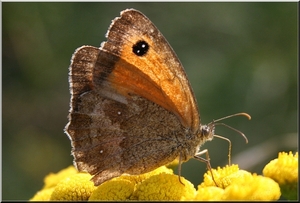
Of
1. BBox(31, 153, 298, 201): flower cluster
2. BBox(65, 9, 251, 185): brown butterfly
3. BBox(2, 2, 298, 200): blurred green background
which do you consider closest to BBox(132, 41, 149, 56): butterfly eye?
BBox(65, 9, 251, 185): brown butterfly

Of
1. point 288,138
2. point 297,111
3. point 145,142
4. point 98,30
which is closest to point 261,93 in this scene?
point 297,111

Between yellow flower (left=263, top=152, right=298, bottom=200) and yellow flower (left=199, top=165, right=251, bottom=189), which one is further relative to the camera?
yellow flower (left=199, top=165, right=251, bottom=189)

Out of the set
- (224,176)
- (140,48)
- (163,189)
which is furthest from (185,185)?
(140,48)

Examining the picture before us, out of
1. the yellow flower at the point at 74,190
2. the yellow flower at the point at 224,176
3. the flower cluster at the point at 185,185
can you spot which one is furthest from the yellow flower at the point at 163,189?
the yellow flower at the point at 74,190

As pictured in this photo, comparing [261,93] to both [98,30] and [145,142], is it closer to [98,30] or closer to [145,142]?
[98,30]

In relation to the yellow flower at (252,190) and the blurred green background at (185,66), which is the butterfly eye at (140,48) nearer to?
the yellow flower at (252,190)

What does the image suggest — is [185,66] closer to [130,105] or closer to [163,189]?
[130,105]

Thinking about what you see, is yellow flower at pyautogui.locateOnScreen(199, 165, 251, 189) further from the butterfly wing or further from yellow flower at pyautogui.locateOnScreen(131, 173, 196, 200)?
the butterfly wing
